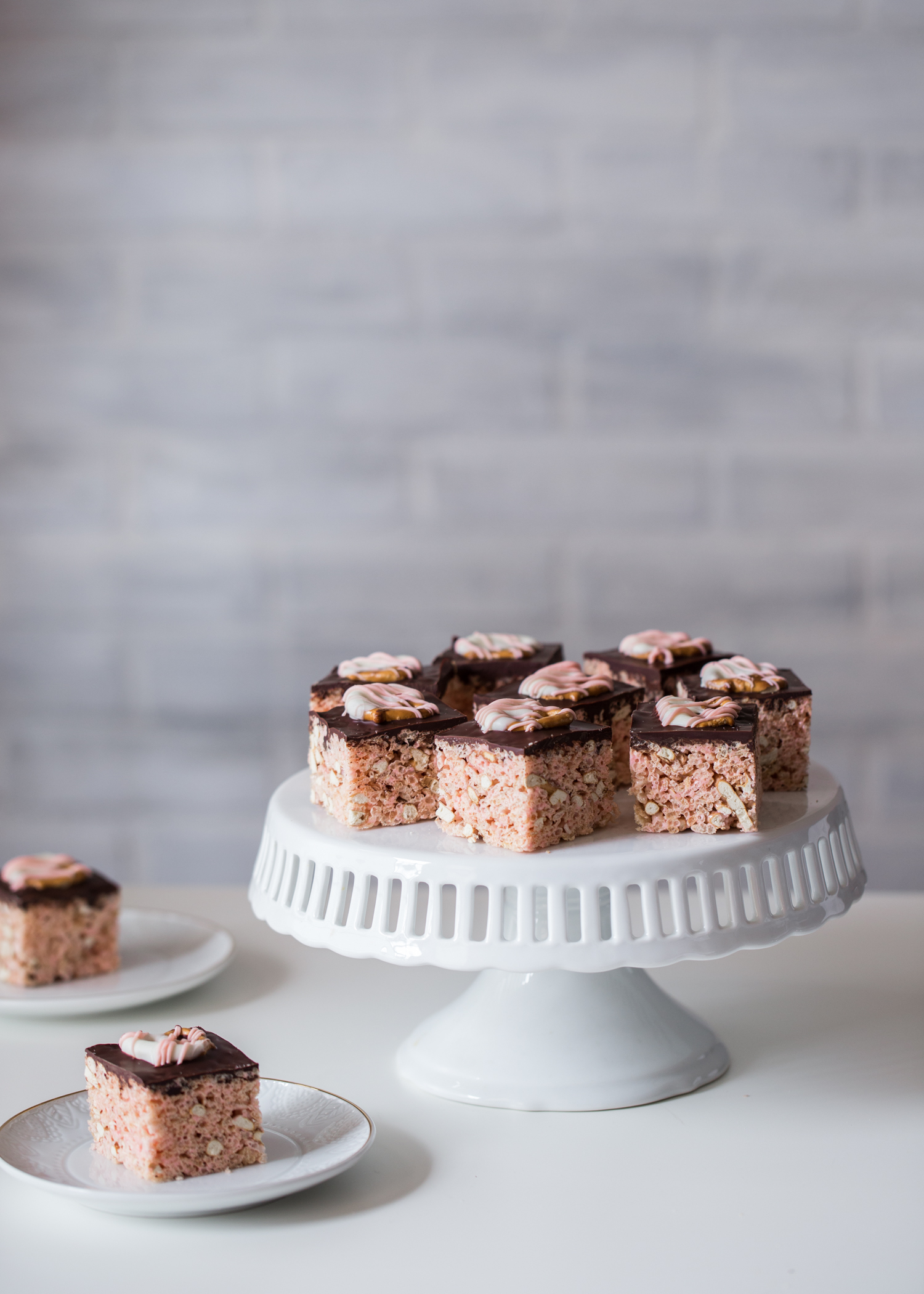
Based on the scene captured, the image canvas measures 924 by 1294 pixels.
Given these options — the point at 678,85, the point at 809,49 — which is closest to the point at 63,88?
the point at 678,85

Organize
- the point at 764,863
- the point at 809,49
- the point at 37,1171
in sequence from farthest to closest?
the point at 809,49 < the point at 764,863 < the point at 37,1171

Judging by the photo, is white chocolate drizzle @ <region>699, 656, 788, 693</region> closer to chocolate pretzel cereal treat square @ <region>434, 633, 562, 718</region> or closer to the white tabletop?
chocolate pretzel cereal treat square @ <region>434, 633, 562, 718</region>

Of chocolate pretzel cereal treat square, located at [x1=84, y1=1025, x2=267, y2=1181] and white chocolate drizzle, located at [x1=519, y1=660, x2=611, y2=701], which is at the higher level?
white chocolate drizzle, located at [x1=519, y1=660, x2=611, y2=701]

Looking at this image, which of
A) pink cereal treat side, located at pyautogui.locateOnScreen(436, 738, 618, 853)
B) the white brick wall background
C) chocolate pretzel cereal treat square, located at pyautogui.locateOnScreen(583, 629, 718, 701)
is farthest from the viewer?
the white brick wall background

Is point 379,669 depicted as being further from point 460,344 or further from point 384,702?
point 460,344

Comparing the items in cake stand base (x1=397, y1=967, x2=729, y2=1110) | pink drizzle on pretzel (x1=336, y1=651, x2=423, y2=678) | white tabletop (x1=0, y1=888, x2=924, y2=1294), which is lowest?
white tabletop (x1=0, y1=888, x2=924, y2=1294)

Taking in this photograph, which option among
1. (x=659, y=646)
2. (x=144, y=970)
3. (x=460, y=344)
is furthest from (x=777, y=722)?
(x=460, y=344)

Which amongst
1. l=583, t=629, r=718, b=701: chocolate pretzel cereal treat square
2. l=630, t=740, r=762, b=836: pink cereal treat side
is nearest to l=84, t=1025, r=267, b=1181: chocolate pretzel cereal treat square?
l=630, t=740, r=762, b=836: pink cereal treat side

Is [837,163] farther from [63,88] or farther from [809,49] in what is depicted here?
[63,88]
